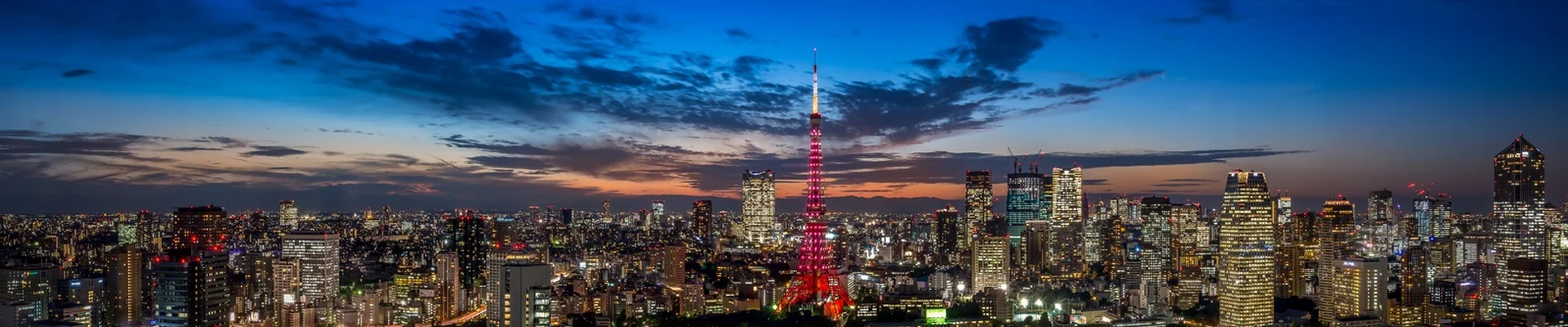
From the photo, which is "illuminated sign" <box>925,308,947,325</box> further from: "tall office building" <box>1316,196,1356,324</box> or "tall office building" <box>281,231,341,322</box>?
"tall office building" <box>281,231,341,322</box>

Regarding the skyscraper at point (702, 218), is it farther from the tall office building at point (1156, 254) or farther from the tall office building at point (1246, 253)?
the tall office building at point (1246, 253)

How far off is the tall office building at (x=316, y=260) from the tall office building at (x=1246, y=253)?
54.0 feet

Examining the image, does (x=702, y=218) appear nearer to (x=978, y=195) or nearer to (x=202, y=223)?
(x=978, y=195)

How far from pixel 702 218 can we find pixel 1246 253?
26544 millimetres

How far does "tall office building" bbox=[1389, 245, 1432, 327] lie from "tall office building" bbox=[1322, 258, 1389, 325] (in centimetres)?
34

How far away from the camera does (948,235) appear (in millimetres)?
41344

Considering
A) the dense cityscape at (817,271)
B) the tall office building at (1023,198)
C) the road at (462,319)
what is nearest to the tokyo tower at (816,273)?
the dense cityscape at (817,271)

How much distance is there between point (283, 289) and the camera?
24031mm

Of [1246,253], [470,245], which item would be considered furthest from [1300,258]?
[470,245]

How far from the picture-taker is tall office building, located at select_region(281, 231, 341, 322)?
81.9ft

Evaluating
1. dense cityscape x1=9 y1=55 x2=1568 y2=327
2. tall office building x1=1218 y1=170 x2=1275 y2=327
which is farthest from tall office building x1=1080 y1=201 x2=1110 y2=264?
tall office building x1=1218 y1=170 x2=1275 y2=327

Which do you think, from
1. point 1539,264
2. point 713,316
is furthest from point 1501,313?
point 713,316

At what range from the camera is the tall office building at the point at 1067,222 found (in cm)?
3719

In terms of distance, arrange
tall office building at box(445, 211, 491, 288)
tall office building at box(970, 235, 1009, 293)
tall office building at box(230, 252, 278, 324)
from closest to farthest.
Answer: tall office building at box(230, 252, 278, 324) → tall office building at box(445, 211, 491, 288) → tall office building at box(970, 235, 1009, 293)
